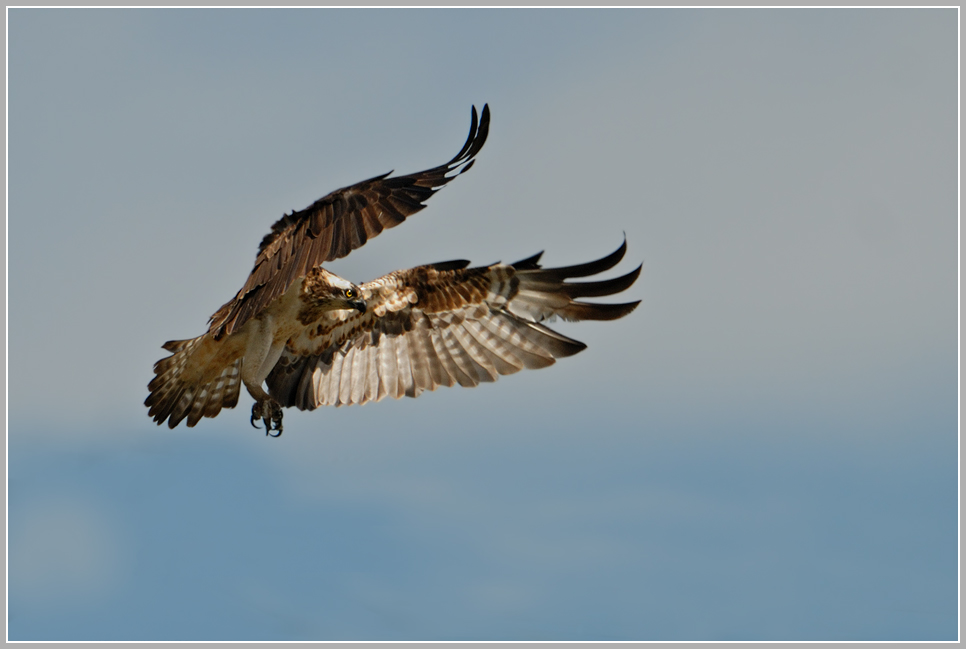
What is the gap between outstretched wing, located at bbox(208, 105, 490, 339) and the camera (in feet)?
27.2

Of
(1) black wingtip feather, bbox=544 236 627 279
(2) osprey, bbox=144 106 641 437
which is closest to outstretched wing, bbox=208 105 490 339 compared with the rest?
(2) osprey, bbox=144 106 641 437

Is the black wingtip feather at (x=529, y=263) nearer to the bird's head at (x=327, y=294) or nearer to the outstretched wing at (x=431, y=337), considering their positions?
the outstretched wing at (x=431, y=337)

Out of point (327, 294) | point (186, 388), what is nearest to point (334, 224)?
point (327, 294)

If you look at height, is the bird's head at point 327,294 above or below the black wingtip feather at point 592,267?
below

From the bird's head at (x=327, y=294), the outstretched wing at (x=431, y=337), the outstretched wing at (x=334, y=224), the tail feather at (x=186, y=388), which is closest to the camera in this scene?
the outstretched wing at (x=334, y=224)

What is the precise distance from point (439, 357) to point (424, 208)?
9.46ft

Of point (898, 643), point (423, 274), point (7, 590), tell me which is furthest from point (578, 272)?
point (7, 590)

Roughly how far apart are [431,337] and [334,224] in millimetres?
2899

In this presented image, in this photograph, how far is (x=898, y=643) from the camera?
1079 cm

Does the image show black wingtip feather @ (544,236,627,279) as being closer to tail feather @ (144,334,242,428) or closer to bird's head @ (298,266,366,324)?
bird's head @ (298,266,366,324)

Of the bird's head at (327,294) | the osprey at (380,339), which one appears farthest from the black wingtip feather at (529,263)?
the bird's head at (327,294)

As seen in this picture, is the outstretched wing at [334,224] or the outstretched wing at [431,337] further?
the outstretched wing at [431,337]

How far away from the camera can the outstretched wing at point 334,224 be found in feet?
27.2

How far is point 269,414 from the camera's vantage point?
10.7 m
